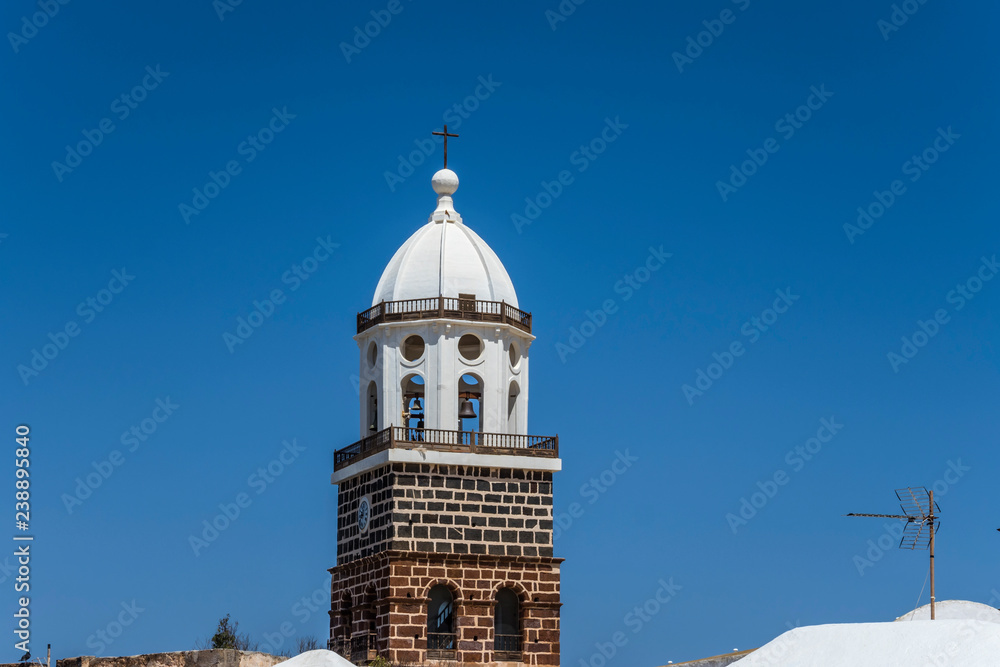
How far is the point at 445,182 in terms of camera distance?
168ft

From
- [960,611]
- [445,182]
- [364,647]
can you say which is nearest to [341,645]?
[364,647]

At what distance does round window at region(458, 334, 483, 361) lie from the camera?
4988 cm

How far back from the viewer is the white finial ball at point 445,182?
5106cm

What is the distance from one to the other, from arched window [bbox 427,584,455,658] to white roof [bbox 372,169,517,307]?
288 inches

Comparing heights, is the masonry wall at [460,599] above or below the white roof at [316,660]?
above

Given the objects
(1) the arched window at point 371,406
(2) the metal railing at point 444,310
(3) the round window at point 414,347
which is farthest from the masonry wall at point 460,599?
(2) the metal railing at point 444,310

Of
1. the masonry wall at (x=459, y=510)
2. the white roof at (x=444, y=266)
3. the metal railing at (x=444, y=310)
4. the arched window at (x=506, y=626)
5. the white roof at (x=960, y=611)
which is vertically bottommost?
the white roof at (x=960, y=611)


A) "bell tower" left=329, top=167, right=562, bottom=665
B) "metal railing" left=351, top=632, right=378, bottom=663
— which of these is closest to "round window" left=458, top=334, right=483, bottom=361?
"bell tower" left=329, top=167, right=562, bottom=665

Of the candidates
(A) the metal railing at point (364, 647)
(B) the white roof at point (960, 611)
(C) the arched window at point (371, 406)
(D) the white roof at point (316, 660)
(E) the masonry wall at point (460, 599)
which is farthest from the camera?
(C) the arched window at point (371, 406)

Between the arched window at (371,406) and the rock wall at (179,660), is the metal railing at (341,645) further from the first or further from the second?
the rock wall at (179,660)

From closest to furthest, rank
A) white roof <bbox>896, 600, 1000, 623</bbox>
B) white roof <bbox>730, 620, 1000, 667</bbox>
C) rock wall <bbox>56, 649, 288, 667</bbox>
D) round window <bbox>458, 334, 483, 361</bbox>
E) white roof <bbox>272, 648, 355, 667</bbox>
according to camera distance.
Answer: white roof <bbox>730, 620, 1000, 667</bbox>, white roof <bbox>272, 648, 355, 667</bbox>, rock wall <bbox>56, 649, 288, 667</bbox>, white roof <bbox>896, 600, 1000, 623</bbox>, round window <bbox>458, 334, 483, 361</bbox>

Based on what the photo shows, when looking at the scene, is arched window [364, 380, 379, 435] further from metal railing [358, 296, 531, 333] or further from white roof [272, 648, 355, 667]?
white roof [272, 648, 355, 667]

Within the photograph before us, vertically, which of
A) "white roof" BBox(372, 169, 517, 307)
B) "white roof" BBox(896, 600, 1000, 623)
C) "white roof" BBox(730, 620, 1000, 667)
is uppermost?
"white roof" BBox(372, 169, 517, 307)

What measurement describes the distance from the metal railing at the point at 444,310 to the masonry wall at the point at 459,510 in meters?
3.77
